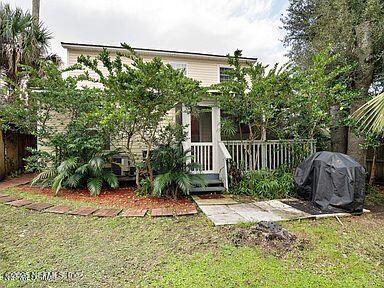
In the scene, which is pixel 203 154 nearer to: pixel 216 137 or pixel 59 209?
pixel 216 137

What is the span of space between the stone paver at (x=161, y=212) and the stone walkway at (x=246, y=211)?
2.22ft

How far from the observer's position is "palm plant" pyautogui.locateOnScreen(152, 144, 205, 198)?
5289 mm

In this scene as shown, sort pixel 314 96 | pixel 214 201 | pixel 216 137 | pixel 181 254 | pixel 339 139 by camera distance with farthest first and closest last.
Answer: pixel 339 139
pixel 216 137
pixel 314 96
pixel 214 201
pixel 181 254

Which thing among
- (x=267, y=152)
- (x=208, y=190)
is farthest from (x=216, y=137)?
(x=267, y=152)

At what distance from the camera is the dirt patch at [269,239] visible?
3.06 metres

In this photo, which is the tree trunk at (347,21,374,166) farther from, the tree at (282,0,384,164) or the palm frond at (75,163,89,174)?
the palm frond at (75,163,89,174)

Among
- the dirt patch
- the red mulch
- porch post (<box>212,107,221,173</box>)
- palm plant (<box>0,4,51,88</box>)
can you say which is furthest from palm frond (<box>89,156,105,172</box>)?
palm plant (<box>0,4,51,88</box>)

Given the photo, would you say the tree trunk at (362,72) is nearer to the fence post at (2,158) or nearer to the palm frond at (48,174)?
the palm frond at (48,174)

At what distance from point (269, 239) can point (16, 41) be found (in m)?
11.0

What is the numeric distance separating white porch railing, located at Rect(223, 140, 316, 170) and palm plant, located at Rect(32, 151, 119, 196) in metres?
3.51

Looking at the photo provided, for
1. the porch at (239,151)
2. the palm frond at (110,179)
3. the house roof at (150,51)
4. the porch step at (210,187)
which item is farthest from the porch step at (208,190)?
the house roof at (150,51)

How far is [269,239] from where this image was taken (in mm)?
3225

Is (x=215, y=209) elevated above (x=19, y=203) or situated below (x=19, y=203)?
below

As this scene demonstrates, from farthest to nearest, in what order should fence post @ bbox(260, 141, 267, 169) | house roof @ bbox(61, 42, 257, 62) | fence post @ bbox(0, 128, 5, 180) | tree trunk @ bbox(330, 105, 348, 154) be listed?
house roof @ bbox(61, 42, 257, 62), tree trunk @ bbox(330, 105, 348, 154), fence post @ bbox(0, 128, 5, 180), fence post @ bbox(260, 141, 267, 169)
